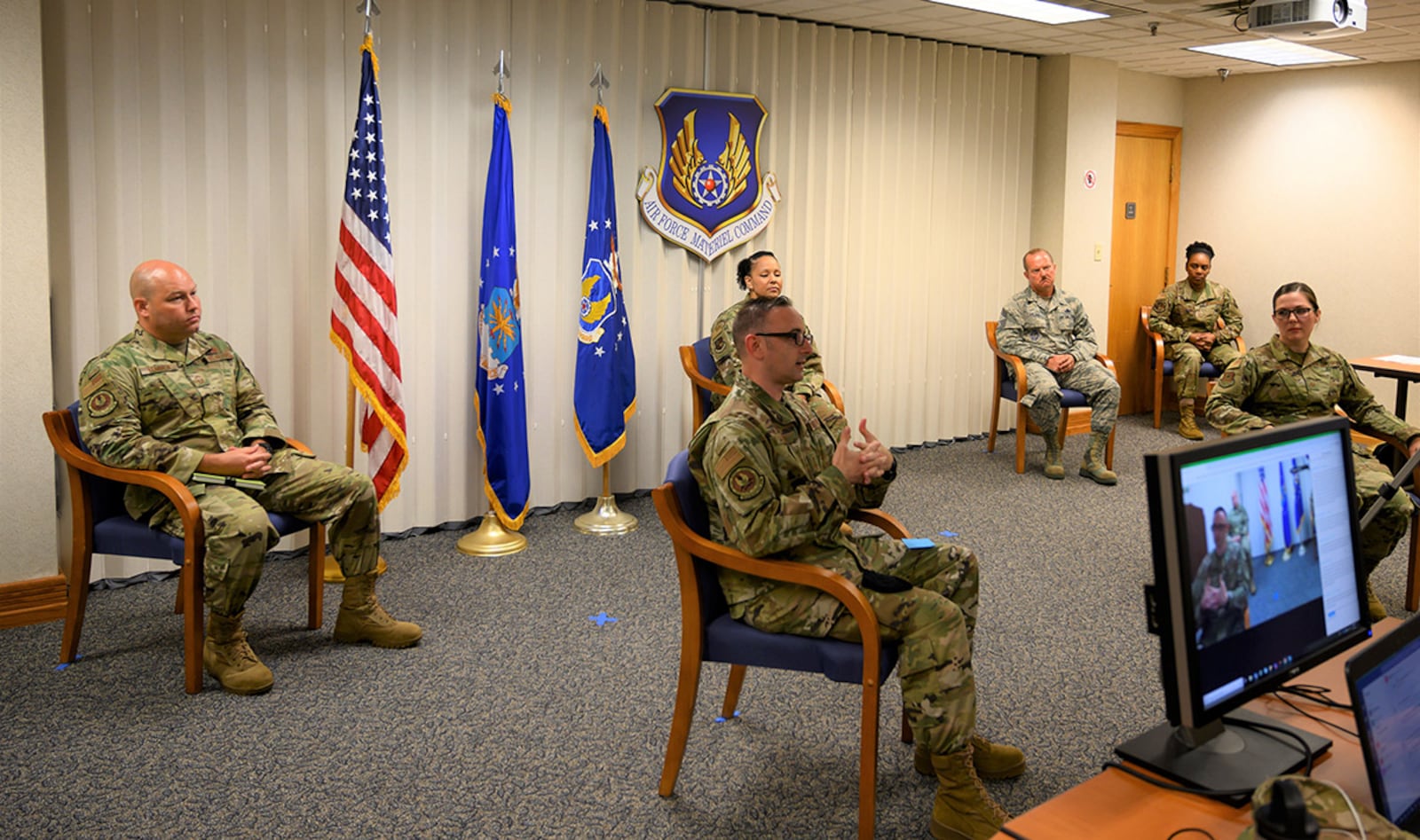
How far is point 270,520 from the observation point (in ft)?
12.6

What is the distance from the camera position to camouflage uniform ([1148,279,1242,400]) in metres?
8.27

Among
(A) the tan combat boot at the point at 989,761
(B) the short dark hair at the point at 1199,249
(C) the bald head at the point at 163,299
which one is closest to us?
(A) the tan combat boot at the point at 989,761

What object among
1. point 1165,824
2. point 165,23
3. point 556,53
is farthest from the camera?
point 556,53

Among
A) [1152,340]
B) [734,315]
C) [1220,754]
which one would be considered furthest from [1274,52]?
[1220,754]

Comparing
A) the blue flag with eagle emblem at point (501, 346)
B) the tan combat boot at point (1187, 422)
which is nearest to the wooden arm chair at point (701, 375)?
the blue flag with eagle emblem at point (501, 346)

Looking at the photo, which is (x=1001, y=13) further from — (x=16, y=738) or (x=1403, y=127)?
(x=16, y=738)

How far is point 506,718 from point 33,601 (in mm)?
1927

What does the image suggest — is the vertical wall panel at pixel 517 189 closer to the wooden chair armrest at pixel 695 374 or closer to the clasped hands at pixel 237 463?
the wooden chair armrest at pixel 695 374

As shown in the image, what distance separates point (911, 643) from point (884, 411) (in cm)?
497

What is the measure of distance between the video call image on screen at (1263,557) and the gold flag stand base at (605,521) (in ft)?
12.9

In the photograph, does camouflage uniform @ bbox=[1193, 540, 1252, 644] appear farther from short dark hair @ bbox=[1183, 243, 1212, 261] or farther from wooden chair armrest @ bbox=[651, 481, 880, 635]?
short dark hair @ bbox=[1183, 243, 1212, 261]

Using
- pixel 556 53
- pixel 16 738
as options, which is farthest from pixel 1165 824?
pixel 556 53

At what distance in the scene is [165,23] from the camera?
4.48 meters

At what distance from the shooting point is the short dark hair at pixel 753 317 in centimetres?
285
